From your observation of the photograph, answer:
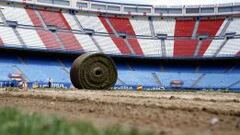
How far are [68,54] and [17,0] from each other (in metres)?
11.9

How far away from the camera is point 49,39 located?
189 ft

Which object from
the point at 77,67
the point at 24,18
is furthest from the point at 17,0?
the point at 77,67

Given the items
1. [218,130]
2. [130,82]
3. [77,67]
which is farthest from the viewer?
[130,82]

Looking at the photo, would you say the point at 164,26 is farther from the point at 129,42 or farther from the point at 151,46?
the point at 129,42

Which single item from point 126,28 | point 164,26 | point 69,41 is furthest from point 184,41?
point 69,41

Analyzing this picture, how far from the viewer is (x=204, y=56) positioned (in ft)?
195

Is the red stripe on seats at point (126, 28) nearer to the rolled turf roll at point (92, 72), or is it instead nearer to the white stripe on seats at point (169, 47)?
the white stripe on seats at point (169, 47)

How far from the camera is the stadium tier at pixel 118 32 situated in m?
57.1

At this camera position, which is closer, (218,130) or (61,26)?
(218,130)

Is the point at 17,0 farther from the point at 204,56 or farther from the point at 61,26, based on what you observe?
the point at 204,56

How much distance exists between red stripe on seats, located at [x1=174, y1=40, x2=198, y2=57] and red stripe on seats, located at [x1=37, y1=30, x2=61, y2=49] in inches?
697

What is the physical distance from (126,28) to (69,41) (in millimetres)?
11679

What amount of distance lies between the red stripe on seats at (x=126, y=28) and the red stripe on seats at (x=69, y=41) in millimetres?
8634

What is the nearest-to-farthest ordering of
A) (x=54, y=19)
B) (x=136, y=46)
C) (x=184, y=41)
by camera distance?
(x=54, y=19) → (x=136, y=46) → (x=184, y=41)
